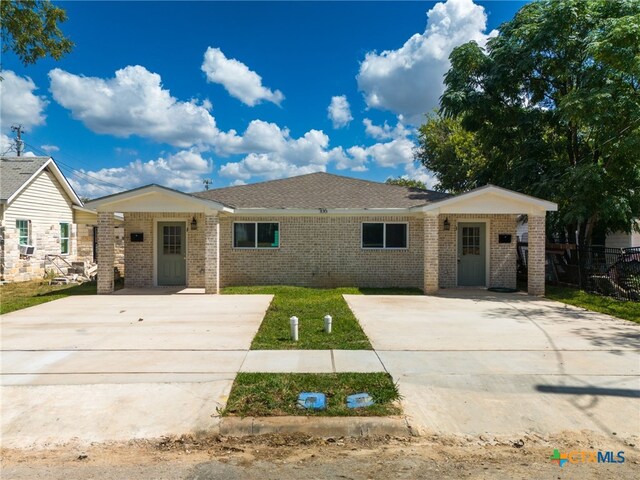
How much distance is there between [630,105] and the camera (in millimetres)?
12617

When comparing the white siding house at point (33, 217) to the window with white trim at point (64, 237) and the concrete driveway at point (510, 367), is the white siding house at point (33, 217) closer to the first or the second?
the window with white trim at point (64, 237)

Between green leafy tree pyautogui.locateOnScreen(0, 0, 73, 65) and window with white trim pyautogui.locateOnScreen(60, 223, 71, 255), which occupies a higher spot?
green leafy tree pyautogui.locateOnScreen(0, 0, 73, 65)

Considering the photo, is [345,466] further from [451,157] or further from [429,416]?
[451,157]

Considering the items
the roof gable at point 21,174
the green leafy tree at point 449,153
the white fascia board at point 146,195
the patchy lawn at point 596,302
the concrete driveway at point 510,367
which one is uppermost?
the green leafy tree at point 449,153

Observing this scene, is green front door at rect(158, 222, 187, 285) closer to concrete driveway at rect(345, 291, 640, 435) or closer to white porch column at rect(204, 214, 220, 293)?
white porch column at rect(204, 214, 220, 293)

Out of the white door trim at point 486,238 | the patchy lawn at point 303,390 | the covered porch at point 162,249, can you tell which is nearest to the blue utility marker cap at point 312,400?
the patchy lawn at point 303,390

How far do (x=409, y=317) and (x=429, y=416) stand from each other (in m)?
5.23

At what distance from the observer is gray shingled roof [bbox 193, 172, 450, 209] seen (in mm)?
15242

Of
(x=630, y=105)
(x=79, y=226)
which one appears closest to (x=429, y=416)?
(x=630, y=105)

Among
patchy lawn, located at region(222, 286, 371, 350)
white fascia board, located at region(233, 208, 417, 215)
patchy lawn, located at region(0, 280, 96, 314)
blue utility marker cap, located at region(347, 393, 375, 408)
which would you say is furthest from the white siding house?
blue utility marker cap, located at region(347, 393, 375, 408)

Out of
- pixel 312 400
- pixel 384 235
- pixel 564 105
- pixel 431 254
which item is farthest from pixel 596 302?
pixel 312 400

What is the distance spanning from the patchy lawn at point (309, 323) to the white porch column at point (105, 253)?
3529 millimetres

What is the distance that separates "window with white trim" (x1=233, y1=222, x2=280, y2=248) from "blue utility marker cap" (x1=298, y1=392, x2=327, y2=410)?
10.2m

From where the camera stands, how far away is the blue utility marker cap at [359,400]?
4.78 meters
